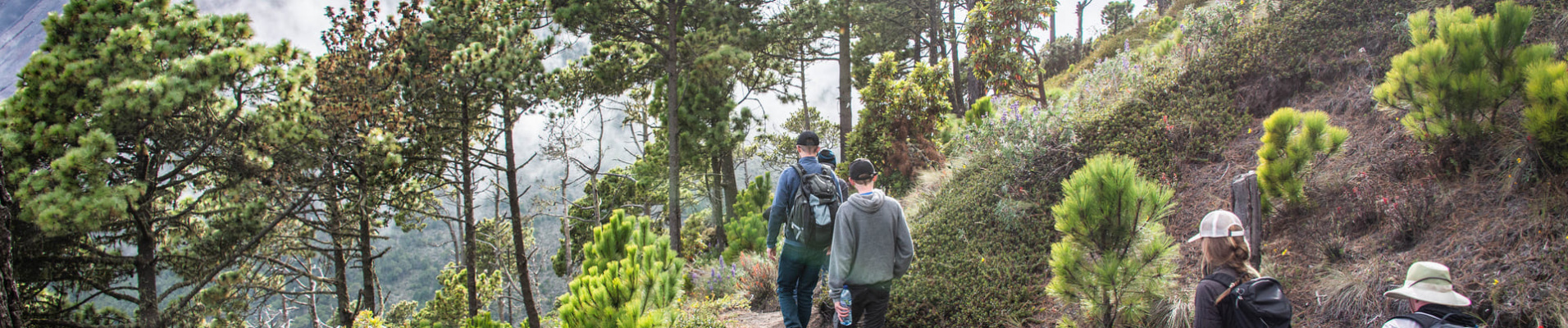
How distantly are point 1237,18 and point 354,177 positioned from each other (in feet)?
45.4

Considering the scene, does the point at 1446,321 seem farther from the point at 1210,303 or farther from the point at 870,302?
the point at 870,302

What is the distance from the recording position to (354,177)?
35.1ft

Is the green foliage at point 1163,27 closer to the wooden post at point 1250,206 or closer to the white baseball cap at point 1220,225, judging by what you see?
the wooden post at point 1250,206

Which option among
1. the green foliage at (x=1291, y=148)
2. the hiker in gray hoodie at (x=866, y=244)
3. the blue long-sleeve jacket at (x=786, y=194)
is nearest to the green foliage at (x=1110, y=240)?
the hiker in gray hoodie at (x=866, y=244)

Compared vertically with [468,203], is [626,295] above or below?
below

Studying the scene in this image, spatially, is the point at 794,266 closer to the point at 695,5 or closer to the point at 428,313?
the point at 695,5

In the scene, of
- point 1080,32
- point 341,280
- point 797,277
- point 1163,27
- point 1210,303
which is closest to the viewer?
point 1210,303

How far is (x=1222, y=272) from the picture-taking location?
6.97ft

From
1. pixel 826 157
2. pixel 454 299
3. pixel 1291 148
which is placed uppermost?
pixel 826 157

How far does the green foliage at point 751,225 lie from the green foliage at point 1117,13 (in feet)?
58.1

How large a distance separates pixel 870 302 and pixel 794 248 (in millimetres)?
600

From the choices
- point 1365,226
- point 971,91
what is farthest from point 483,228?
point 1365,226

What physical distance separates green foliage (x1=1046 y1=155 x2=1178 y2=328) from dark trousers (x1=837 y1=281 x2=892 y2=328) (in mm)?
902

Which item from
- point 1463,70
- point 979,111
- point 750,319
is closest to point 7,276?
point 750,319
